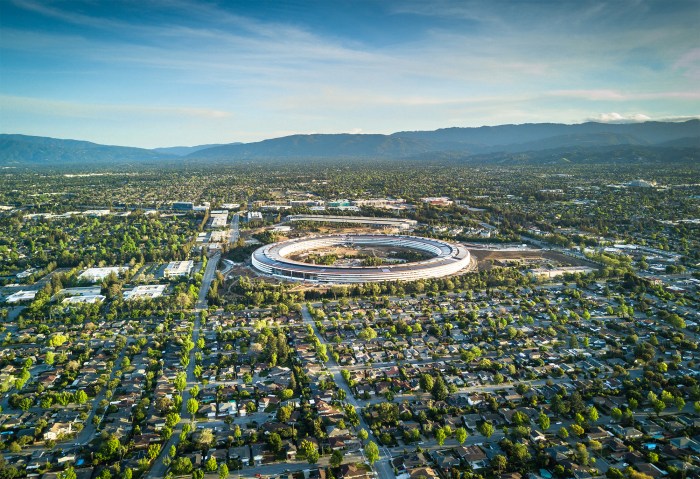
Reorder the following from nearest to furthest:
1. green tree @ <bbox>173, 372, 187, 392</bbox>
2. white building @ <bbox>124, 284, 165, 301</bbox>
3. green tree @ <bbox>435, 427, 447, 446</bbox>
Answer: green tree @ <bbox>435, 427, 447, 446</bbox> < green tree @ <bbox>173, 372, 187, 392</bbox> < white building @ <bbox>124, 284, 165, 301</bbox>

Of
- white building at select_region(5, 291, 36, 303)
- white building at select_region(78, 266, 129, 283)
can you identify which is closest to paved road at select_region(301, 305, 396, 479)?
white building at select_region(78, 266, 129, 283)

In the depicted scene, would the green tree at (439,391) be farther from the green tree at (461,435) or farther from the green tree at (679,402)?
the green tree at (679,402)

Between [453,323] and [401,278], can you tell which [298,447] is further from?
[401,278]

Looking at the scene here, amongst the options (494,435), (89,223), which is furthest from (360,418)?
(89,223)

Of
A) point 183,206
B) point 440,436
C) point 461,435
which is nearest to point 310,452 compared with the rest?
point 440,436

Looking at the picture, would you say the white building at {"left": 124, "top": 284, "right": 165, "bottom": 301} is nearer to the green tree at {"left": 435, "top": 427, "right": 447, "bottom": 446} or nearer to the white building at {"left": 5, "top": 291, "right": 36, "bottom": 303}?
the white building at {"left": 5, "top": 291, "right": 36, "bottom": 303}

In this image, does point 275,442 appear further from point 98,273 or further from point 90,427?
point 98,273
